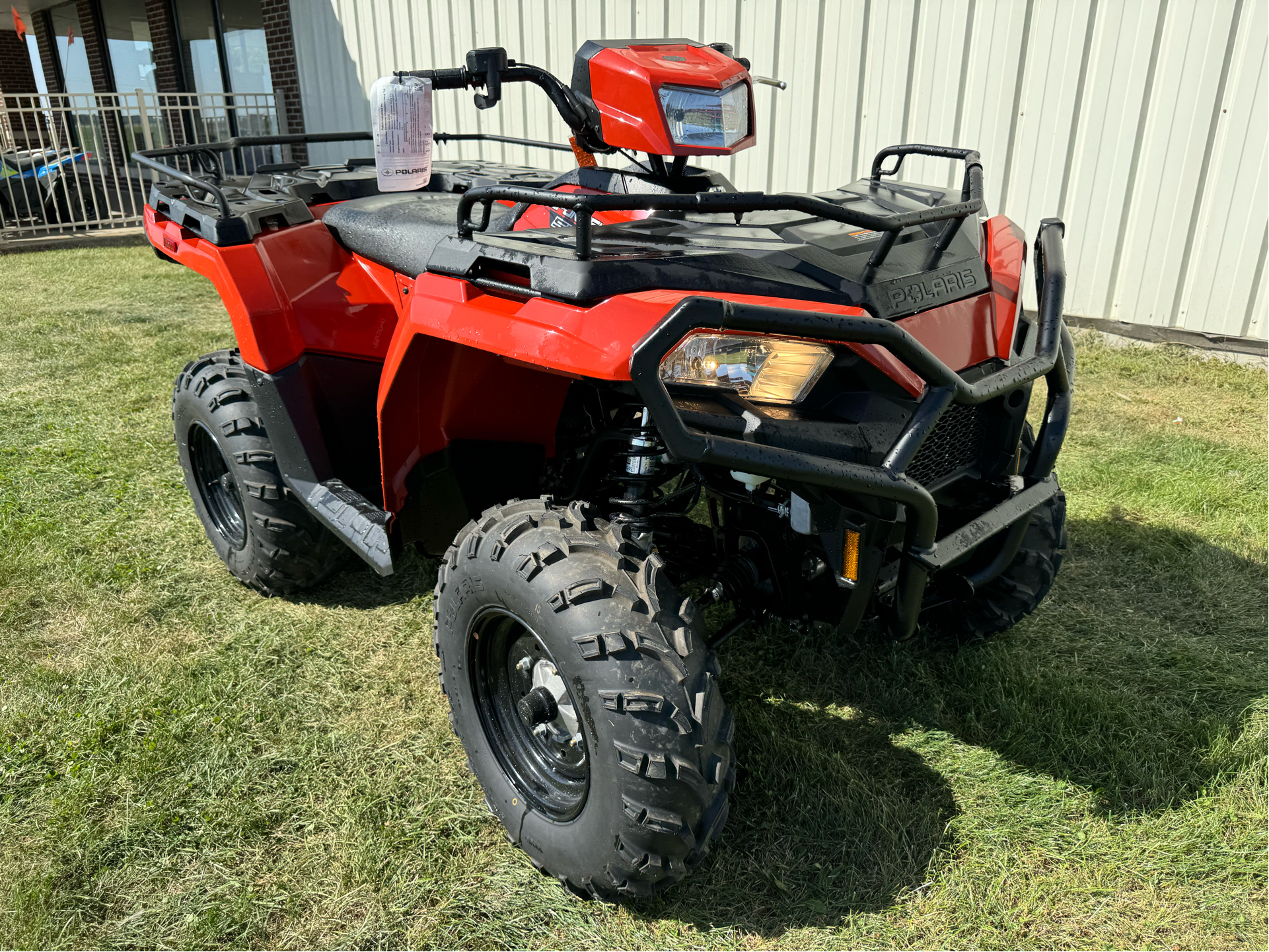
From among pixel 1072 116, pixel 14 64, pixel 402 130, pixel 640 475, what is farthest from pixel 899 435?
pixel 14 64

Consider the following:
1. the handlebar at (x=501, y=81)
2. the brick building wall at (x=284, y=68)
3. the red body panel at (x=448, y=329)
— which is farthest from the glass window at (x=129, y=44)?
the handlebar at (x=501, y=81)

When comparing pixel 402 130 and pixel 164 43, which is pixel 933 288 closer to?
pixel 402 130

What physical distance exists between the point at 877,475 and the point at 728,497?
0.45 metres

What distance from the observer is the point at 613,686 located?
1666 mm

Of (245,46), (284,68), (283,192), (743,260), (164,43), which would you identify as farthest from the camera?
(164,43)

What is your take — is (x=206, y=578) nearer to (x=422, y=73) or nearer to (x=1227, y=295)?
(x=422, y=73)

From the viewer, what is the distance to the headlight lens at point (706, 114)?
2.03 m

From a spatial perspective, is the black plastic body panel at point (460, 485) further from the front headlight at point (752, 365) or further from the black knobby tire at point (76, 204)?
the black knobby tire at point (76, 204)

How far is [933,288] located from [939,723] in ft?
4.04

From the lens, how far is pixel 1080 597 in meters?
3.07

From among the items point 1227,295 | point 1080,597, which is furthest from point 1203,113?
point 1080,597

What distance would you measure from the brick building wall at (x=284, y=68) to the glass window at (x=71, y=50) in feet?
25.7

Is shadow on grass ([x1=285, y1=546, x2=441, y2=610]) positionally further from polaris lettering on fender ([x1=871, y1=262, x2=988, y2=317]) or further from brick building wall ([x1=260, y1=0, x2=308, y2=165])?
brick building wall ([x1=260, y1=0, x2=308, y2=165])

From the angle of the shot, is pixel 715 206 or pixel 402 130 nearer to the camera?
pixel 715 206
